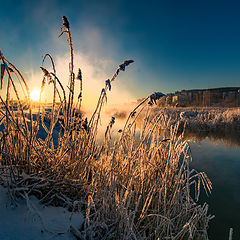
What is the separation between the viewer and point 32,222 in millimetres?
956

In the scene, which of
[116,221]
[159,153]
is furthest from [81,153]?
[159,153]

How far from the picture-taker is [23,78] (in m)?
1.15

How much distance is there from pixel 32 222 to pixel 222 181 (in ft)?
10.3

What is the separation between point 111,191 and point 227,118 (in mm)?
9010

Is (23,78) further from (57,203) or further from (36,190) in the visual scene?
(57,203)

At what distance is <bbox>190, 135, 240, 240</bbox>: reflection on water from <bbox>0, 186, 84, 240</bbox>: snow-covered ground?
1.70 m

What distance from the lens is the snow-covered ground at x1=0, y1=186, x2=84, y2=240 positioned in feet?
2.90

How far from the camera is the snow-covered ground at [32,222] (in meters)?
0.88

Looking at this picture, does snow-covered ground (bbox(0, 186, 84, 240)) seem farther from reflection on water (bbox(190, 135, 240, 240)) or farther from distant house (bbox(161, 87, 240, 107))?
distant house (bbox(161, 87, 240, 107))

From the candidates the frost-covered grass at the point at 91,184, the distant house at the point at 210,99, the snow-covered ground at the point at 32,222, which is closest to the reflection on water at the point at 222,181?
the frost-covered grass at the point at 91,184

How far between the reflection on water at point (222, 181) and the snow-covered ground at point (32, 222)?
1699mm

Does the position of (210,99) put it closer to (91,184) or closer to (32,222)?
(91,184)

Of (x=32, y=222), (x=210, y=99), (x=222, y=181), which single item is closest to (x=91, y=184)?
(x=32, y=222)

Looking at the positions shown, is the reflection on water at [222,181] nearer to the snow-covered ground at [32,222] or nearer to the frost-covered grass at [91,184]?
the frost-covered grass at [91,184]
